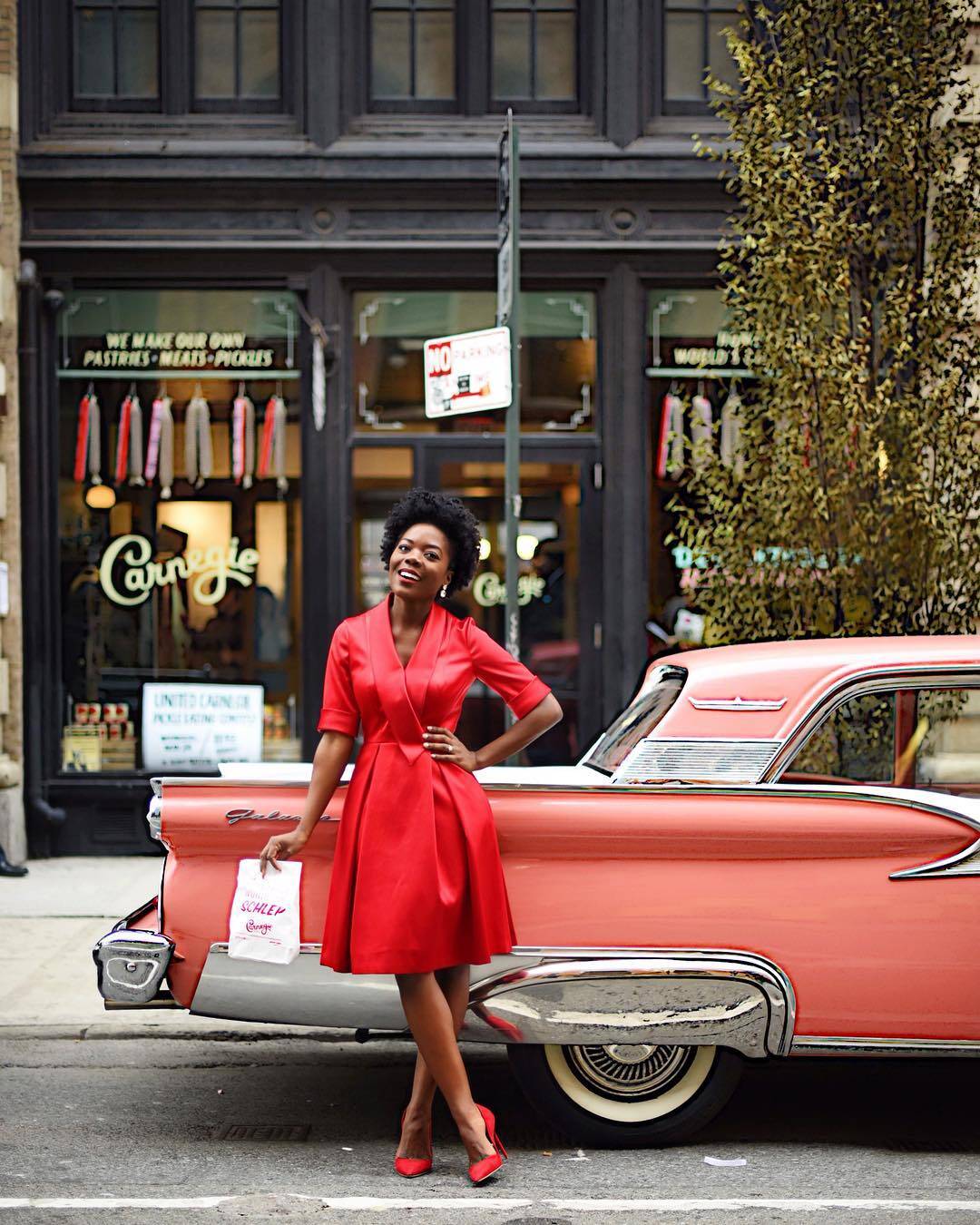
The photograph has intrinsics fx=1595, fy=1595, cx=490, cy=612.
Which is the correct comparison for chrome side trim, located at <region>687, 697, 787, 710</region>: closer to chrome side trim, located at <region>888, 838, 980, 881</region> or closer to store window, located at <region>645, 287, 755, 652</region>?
chrome side trim, located at <region>888, 838, 980, 881</region>

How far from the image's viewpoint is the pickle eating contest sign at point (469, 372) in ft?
26.2

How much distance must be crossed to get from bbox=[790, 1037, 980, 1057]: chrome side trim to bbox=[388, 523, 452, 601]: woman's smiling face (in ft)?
6.03

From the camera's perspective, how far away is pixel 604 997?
501 cm

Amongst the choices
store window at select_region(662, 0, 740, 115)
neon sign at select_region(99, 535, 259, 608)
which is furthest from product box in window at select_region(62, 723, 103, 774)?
store window at select_region(662, 0, 740, 115)

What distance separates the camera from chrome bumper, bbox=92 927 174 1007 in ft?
16.8

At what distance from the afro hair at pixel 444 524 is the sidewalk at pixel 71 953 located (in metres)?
1.82

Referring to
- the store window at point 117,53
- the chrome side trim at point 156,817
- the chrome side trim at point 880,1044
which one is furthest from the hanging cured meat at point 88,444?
the chrome side trim at point 880,1044

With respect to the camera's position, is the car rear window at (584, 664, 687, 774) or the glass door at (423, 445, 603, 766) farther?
the glass door at (423, 445, 603, 766)

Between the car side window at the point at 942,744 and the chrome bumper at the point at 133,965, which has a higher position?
the car side window at the point at 942,744

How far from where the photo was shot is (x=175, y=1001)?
5.25 meters

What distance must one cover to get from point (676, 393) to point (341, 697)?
6.57m

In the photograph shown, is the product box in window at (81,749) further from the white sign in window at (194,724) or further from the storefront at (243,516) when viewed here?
the white sign in window at (194,724)

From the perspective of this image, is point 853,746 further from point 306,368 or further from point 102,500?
point 102,500

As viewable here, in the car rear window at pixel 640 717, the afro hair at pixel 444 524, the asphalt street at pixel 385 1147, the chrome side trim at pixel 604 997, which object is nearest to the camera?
the asphalt street at pixel 385 1147
